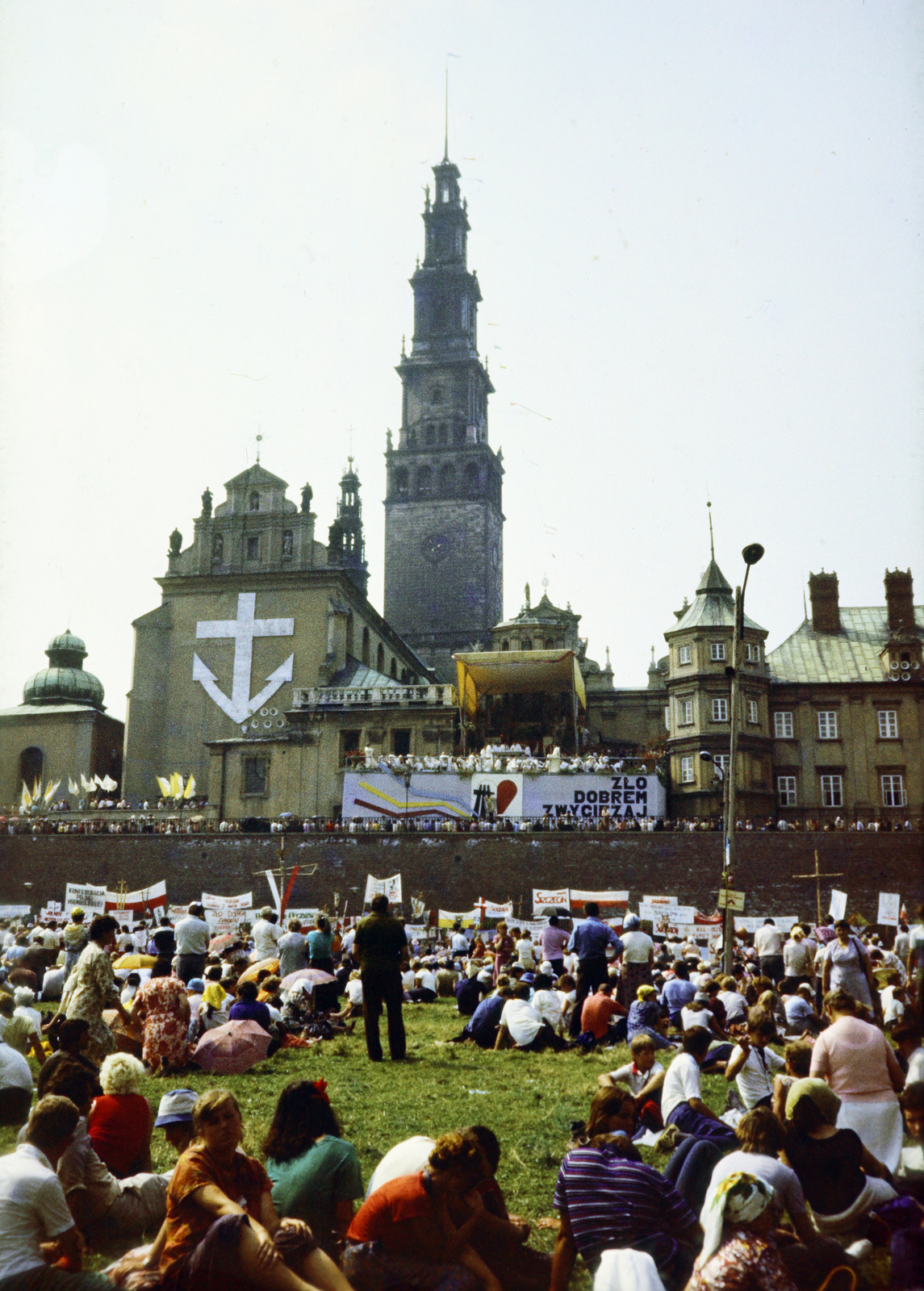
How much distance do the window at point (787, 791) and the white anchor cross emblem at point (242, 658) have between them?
79.5 feet

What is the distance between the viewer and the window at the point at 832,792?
176ft

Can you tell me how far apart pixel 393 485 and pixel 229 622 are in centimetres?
3061

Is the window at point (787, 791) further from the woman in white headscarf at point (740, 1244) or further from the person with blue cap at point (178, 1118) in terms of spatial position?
the woman in white headscarf at point (740, 1244)

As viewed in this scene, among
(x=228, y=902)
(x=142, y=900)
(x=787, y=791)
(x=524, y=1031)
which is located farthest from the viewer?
(x=787, y=791)

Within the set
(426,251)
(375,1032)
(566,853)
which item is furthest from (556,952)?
(426,251)

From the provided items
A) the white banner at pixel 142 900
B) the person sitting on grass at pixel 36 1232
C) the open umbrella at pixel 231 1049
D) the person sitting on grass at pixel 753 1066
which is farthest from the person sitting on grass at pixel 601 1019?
the white banner at pixel 142 900

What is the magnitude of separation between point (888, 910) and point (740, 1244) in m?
34.4

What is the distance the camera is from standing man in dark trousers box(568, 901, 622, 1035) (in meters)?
16.9

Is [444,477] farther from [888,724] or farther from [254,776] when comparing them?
[888,724]

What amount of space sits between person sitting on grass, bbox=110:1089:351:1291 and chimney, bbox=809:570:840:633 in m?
54.5

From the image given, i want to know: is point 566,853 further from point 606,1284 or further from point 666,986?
point 606,1284

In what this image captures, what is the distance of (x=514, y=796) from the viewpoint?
48438mm

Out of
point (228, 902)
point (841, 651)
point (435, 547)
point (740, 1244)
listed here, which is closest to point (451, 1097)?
point (740, 1244)

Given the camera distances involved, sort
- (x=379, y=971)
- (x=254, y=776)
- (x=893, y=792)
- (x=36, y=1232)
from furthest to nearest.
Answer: (x=254, y=776) → (x=893, y=792) → (x=379, y=971) → (x=36, y=1232)
